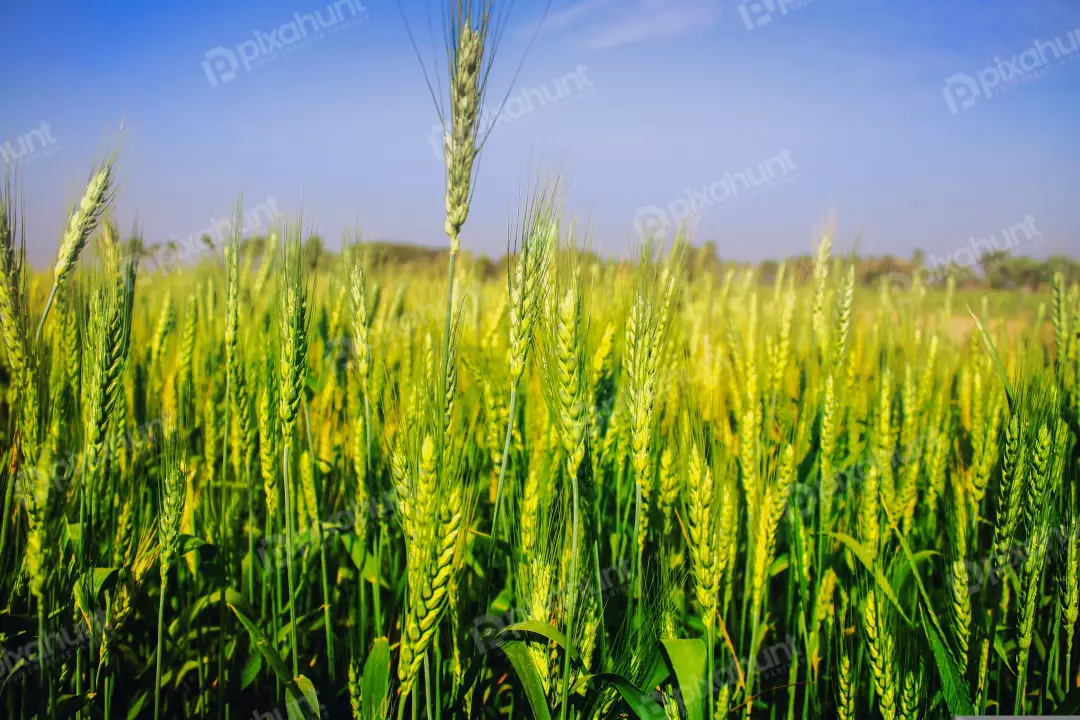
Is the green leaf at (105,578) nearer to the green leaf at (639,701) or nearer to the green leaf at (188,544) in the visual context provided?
the green leaf at (188,544)

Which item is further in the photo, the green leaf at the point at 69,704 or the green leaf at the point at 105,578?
the green leaf at the point at 105,578

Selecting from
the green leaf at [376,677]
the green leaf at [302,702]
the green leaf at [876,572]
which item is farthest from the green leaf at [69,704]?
the green leaf at [876,572]

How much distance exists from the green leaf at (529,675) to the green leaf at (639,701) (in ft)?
0.51

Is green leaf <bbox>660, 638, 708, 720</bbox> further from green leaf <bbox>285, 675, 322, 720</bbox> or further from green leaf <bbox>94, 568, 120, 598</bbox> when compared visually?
green leaf <bbox>94, 568, 120, 598</bbox>

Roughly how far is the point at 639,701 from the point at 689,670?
0.16 meters

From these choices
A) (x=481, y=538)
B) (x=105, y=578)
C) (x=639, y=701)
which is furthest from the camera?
(x=481, y=538)

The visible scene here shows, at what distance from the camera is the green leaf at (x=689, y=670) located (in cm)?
130

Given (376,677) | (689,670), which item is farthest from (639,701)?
(376,677)

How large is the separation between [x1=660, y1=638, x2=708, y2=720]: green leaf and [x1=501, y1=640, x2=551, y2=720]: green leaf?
0.93 ft

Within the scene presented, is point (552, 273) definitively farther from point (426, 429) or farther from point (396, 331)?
point (396, 331)

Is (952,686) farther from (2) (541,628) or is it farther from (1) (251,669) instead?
(1) (251,669)

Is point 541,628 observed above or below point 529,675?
above

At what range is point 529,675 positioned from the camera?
133 cm

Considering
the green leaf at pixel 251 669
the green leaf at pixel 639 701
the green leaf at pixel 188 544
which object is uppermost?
the green leaf at pixel 188 544
